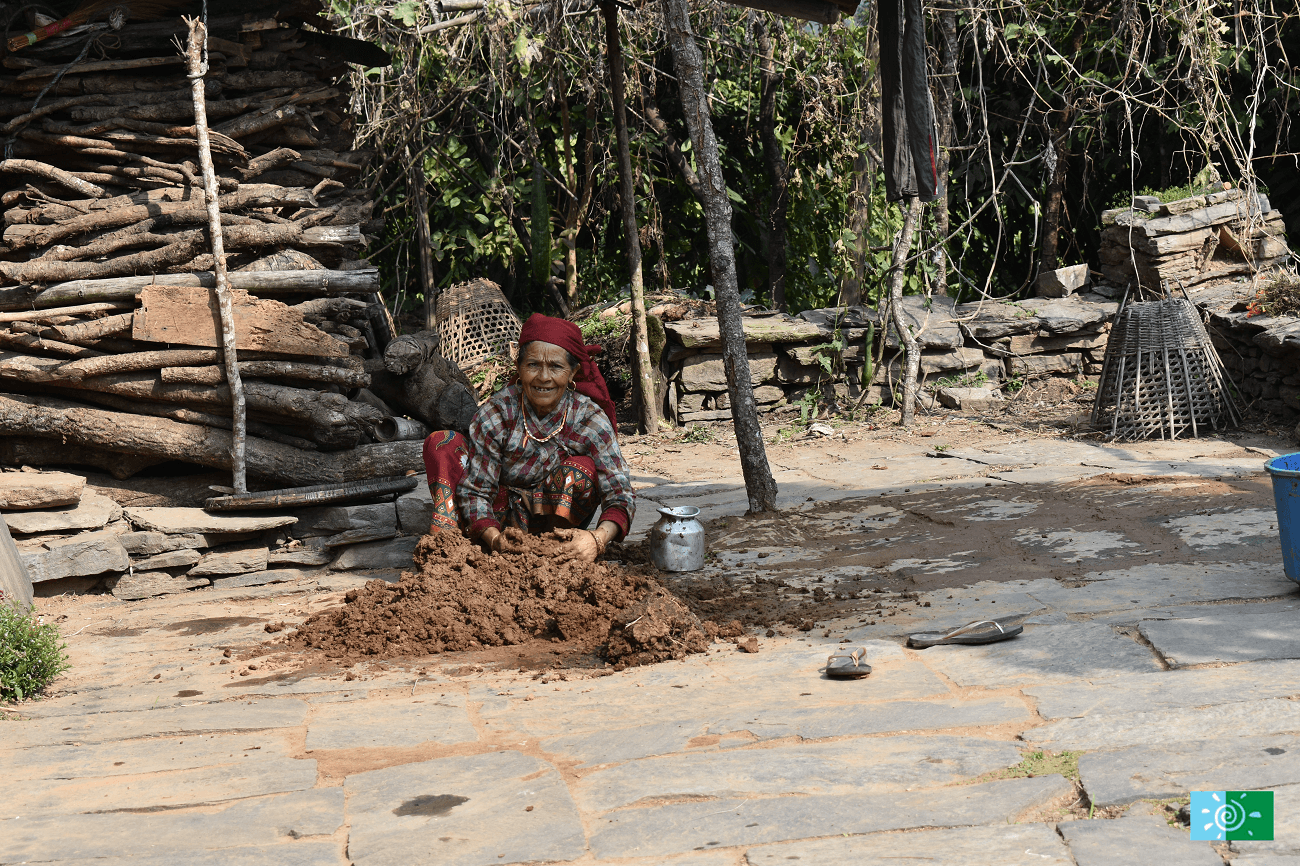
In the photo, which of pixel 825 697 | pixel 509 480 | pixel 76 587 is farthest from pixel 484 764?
pixel 76 587

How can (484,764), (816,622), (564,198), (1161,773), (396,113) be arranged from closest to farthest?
(1161,773), (484,764), (816,622), (396,113), (564,198)

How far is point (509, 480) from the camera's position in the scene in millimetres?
4582

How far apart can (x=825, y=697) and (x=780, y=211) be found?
8160 mm

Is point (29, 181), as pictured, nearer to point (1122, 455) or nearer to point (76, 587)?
point (76, 587)

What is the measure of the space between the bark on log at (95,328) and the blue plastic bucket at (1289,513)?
4.79m

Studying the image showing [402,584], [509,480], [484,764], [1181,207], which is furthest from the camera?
[1181,207]

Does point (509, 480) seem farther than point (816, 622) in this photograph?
Yes

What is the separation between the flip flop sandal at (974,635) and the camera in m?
3.25

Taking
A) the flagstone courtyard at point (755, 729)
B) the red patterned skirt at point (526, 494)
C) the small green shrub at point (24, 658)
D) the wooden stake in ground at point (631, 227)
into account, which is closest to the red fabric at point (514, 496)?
the red patterned skirt at point (526, 494)

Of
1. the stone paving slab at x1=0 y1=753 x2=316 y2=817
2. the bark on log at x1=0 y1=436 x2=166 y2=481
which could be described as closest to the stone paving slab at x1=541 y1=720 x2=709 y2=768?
the stone paving slab at x1=0 y1=753 x2=316 y2=817

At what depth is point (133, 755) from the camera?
272 centimetres

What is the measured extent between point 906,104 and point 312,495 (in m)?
3.60

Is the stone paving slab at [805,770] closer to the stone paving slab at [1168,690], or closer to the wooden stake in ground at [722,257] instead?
the stone paving slab at [1168,690]

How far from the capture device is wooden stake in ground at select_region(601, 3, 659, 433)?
786 centimetres
